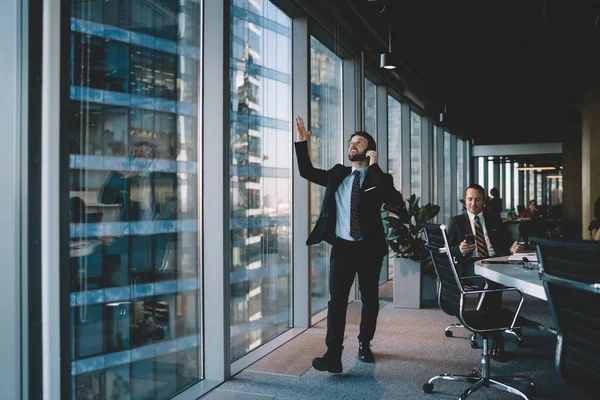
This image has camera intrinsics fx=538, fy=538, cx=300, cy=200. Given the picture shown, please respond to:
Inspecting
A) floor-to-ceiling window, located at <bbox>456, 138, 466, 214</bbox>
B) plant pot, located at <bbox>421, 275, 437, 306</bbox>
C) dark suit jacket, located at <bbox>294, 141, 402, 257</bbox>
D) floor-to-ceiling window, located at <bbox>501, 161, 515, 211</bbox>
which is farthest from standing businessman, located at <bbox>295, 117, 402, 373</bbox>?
floor-to-ceiling window, located at <bbox>501, 161, 515, 211</bbox>

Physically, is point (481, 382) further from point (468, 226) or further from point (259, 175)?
point (259, 175)

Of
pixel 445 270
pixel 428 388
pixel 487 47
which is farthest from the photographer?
pixel 487 47

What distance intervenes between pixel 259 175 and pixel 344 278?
1286 millimetres

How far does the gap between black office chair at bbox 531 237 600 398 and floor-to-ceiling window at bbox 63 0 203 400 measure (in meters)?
1.95

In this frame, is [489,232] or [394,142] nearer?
[489,232]

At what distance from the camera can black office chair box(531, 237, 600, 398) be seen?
6.40 ft

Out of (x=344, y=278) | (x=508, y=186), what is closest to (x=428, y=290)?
(x=344, y=278)

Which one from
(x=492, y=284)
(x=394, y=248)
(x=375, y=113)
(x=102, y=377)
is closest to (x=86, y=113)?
(x=102, y=377)

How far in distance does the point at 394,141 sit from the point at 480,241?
5.04m

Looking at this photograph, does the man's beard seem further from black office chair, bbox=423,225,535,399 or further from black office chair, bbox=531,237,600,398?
black office chair, bbox=531,237,600,398

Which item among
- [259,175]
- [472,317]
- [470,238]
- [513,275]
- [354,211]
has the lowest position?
[472,317]

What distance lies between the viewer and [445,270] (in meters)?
3.44

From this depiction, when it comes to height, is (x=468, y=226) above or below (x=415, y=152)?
below

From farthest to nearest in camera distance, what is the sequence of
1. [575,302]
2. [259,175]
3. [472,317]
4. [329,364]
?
[259,175], [329,364], [472,317], [575,302]
